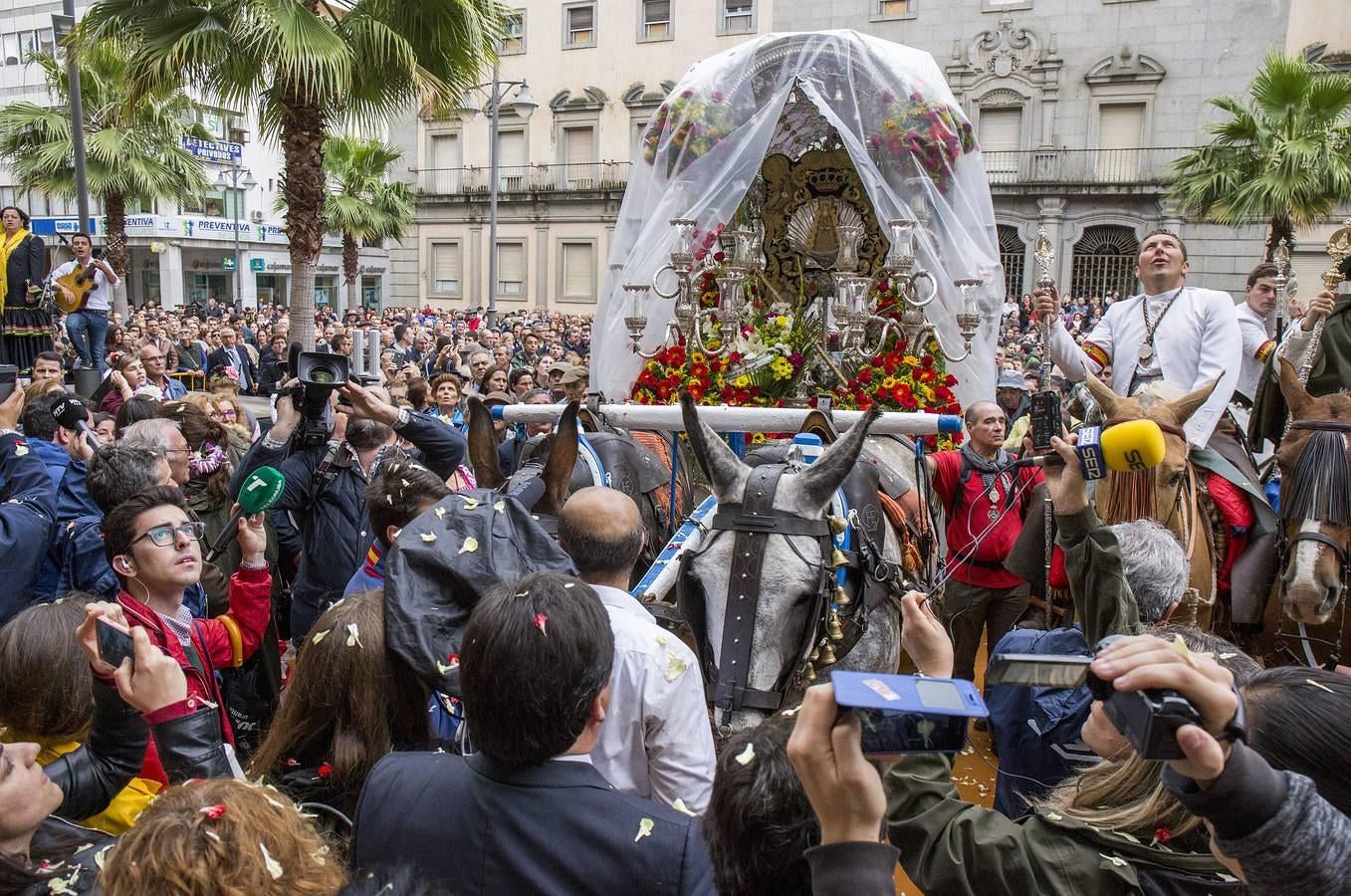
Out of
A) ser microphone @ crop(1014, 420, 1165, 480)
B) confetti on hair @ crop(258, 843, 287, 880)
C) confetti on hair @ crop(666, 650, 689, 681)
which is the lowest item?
confetti on hair @ crop(666, 650, 689, 681)

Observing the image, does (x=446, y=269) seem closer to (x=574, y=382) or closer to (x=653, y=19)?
(x=653, y=19)

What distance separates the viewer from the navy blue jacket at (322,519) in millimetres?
4574

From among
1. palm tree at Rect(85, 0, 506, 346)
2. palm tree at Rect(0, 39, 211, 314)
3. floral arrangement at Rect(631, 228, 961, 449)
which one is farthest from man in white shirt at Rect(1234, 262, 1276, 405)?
palm tree at Rect(0, 39, 211, 314)

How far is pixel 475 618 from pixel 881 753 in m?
0.88

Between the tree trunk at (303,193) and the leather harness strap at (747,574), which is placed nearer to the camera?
the leather harness strap at (747,574)

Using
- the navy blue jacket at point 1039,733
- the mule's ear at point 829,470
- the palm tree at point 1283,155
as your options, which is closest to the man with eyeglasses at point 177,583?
the mule's ear at point 829,470

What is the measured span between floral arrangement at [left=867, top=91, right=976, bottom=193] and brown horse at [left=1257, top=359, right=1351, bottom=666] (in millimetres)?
2617

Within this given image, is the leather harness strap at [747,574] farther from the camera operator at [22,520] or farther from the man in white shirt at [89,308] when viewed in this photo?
the man in white shirt at [89,308]

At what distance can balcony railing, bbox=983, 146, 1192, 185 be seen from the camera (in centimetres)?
2720

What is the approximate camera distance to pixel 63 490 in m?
4.27

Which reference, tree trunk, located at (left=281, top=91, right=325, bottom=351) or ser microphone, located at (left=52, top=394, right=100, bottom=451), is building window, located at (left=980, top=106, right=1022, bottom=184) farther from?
ser microphone, located at (left=52, top=394, right=100, bottom=451)

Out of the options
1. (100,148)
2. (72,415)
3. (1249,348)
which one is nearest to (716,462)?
(72,415)

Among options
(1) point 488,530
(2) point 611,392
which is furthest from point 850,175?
(1) point 488,530

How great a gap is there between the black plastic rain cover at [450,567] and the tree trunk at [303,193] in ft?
28.9
